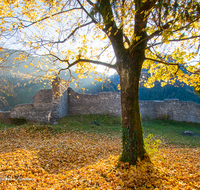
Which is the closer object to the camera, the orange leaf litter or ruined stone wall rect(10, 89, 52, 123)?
the orange leaf litter

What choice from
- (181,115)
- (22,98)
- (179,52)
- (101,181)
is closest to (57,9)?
(179,52)

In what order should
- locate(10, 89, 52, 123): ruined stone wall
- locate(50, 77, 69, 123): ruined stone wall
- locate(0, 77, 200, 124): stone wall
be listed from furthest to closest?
locate(0, 77, 200, 124): stone wall < locate(10, 89, 52, 123): ruined stone wall < locate(50, 77, 69, 123): ruined stone wall

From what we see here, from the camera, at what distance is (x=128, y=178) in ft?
8.71

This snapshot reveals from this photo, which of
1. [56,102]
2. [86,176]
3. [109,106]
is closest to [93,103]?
[109,106]

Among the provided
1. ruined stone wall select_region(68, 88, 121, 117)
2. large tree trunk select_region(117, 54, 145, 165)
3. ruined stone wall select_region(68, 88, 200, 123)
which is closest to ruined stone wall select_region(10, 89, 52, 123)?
ruined stone wall select_region(68, 88, 121, 117)

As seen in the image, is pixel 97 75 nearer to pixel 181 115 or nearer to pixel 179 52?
pixel 179 52

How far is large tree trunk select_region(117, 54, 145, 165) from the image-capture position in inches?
126

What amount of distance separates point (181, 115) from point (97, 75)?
13.5 m

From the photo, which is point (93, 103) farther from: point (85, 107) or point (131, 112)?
point (131, 112)

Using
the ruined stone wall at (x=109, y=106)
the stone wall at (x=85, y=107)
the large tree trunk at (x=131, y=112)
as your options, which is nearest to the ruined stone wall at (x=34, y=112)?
the stone wall at (x=85, y=107)

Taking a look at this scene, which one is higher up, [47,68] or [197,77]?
[47,68]

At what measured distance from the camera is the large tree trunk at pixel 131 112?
3.21 m

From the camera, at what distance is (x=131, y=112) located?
10.5ft

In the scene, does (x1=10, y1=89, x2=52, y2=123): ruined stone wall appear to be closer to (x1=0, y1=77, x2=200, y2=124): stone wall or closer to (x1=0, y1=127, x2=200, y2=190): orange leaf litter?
(x1=0, y1=77, x2=200, y2=124): stone wall
